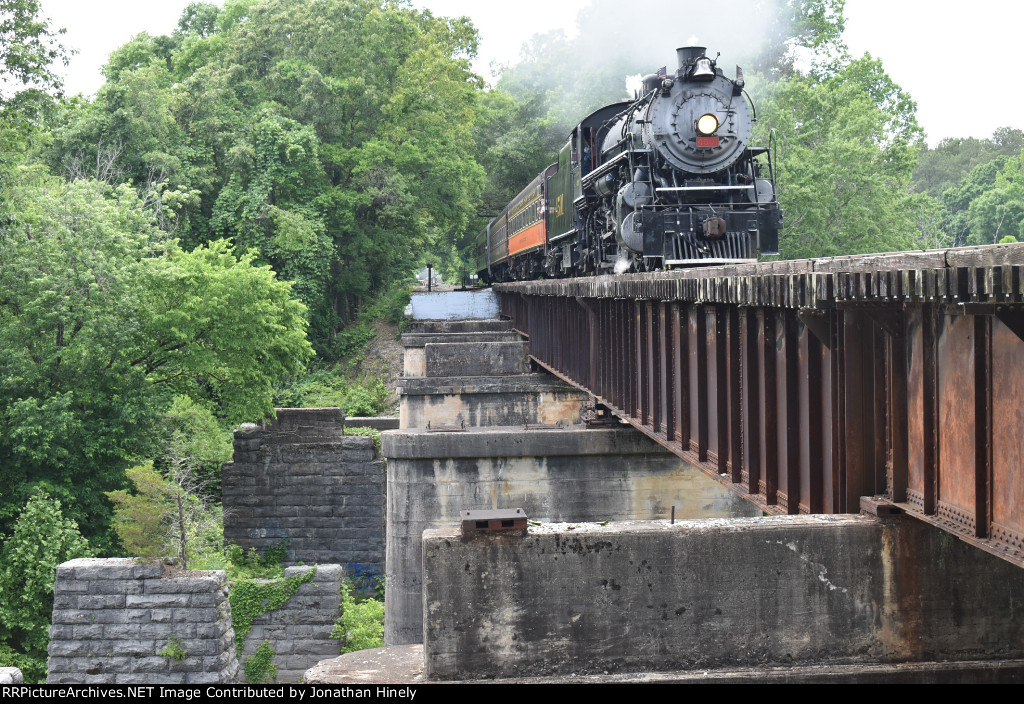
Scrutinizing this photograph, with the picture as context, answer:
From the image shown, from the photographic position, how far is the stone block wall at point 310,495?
25.1 metres

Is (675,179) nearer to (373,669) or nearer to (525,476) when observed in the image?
(525,476)

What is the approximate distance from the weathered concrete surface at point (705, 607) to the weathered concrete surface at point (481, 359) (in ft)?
45.9

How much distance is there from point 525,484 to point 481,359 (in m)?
5.10

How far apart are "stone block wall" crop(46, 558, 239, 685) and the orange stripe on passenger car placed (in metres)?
13.0

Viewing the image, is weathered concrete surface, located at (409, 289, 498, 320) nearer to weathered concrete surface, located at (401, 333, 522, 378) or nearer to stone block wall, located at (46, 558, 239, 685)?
weathered concrete surface, located at (401, 333, 522, 378)

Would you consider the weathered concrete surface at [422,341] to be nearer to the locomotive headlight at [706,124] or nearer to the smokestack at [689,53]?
the smokestack at [689,53]

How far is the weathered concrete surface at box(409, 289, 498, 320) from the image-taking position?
41719 millimetres

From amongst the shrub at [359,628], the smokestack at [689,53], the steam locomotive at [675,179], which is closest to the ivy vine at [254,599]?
the shrub at [359,628]

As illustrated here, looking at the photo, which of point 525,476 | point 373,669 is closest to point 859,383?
point 373,669

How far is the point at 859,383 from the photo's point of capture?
6410 millimetres

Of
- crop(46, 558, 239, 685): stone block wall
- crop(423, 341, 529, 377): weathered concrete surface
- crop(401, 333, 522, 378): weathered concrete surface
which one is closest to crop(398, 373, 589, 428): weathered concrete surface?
crop(423, 341, 529, 377): weathered concrete surface

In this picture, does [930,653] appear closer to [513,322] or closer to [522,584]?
[522,584]
